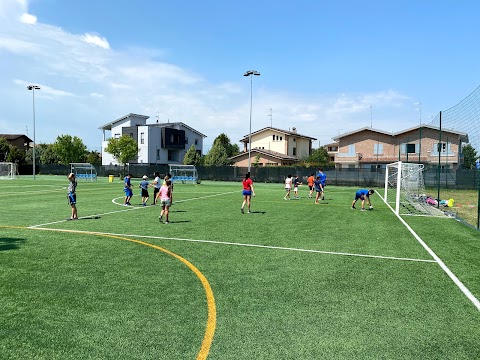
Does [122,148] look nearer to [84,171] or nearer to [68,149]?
[84,171]

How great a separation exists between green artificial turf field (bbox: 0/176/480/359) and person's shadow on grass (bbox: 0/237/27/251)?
46 millimetres

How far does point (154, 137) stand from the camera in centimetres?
7338

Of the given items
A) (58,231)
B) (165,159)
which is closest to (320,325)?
(58,231)

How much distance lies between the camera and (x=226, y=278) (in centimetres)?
735

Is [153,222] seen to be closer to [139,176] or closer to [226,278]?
[226,278]

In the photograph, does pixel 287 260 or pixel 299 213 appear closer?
pixel 287 260

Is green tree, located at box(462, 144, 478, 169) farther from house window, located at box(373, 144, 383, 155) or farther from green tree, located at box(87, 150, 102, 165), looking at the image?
green tree, located at box(87, 150, 102, 165)

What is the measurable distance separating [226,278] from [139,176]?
58.1 m

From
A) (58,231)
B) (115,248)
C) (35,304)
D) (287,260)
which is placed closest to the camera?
(35,304)

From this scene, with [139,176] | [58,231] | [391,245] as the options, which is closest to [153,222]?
[58,231]

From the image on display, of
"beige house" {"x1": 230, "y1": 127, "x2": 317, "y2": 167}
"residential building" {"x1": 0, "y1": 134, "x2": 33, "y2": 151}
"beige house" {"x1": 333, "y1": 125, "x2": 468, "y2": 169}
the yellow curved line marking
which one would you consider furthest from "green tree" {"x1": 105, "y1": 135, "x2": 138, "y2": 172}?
the yellow curved line marking

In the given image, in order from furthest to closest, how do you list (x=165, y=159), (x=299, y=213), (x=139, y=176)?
1. (x=165, y=159)
2. (x=139, y=176)
3. (x=299, y=213)

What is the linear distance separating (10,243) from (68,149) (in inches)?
2889

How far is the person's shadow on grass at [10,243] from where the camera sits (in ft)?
31.0
